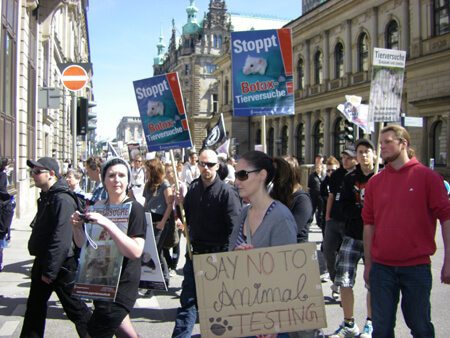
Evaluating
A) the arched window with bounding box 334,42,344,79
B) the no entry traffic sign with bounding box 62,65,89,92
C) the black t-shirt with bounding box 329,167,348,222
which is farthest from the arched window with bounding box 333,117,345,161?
the black t-shirt with bounding box 329,167,348,222

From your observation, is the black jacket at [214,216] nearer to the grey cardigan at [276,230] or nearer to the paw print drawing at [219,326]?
the grey cardigan at [276,230]

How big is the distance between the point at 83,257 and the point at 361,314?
3.69m

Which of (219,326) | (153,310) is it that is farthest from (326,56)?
(219,326)

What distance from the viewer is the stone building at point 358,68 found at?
24984 mm

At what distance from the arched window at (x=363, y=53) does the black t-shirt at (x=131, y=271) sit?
31.9 meters

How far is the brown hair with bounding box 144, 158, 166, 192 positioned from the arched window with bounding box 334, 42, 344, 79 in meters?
31.8

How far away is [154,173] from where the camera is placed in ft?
21.6

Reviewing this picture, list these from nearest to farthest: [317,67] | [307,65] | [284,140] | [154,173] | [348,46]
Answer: [154,173]
[348,46]
[317,67]
[307,65]
[284,140]

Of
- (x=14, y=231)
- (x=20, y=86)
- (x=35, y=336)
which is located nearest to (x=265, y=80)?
(x=35, y=336)

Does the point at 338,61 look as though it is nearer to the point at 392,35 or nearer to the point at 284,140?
the point at 392,35

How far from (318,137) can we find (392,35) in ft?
37.3

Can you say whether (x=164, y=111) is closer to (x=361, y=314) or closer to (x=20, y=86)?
(x=361, y=314)

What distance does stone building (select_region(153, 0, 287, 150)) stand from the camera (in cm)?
7881

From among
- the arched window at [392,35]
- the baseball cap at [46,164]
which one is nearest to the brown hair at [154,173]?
the baseball cap at [46,164]
